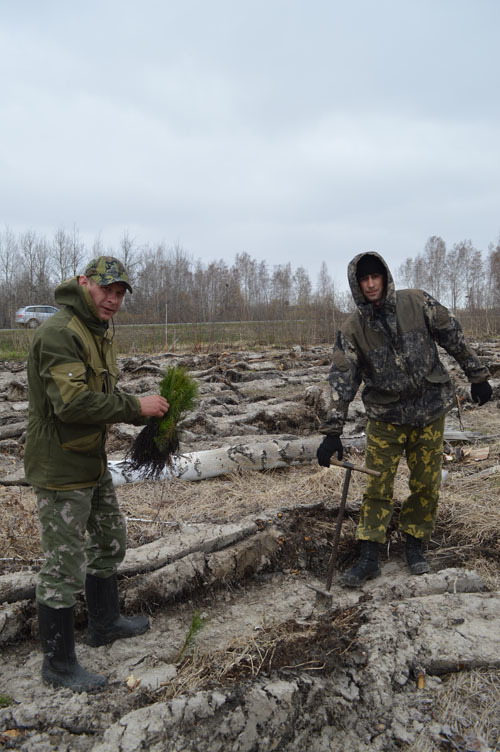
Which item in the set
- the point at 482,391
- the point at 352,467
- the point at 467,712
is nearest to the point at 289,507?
the point at 352,467

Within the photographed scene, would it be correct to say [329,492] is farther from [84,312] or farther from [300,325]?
[300,325]

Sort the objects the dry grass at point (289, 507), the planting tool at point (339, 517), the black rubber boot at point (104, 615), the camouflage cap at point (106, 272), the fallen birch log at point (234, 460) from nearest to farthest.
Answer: the dry grass at point (289, 507)
the camouflage cap at point (106, 272)
the black rubber boot at point (104, 615)
the planting tool at point (339, 517)
the fallen birch log at point (234, 460)

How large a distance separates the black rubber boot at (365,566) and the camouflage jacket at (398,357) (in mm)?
871

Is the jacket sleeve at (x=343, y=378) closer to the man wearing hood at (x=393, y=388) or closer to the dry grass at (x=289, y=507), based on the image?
the man wearing hood at (x=393, y=388)

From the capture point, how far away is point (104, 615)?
3.06m

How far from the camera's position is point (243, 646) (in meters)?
2.72

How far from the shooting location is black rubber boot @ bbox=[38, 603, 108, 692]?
2.64m

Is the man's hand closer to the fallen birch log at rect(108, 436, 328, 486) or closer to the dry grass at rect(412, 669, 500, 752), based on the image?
the dry grass at rect(412, 669, 500, 752)

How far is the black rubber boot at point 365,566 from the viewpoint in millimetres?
3654

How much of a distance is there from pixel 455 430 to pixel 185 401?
5.01 metres

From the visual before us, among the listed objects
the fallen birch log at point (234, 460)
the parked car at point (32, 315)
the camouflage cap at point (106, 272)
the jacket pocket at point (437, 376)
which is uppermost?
the parked car at point (32, 315)

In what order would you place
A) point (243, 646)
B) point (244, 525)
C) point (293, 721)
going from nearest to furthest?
point (293, 721) → point (243, 646) → point (244, 525)

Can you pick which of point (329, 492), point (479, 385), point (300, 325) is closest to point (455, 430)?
point (329, 492)

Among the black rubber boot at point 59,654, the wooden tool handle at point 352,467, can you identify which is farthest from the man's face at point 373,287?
the black rubber boot at point 59,654
